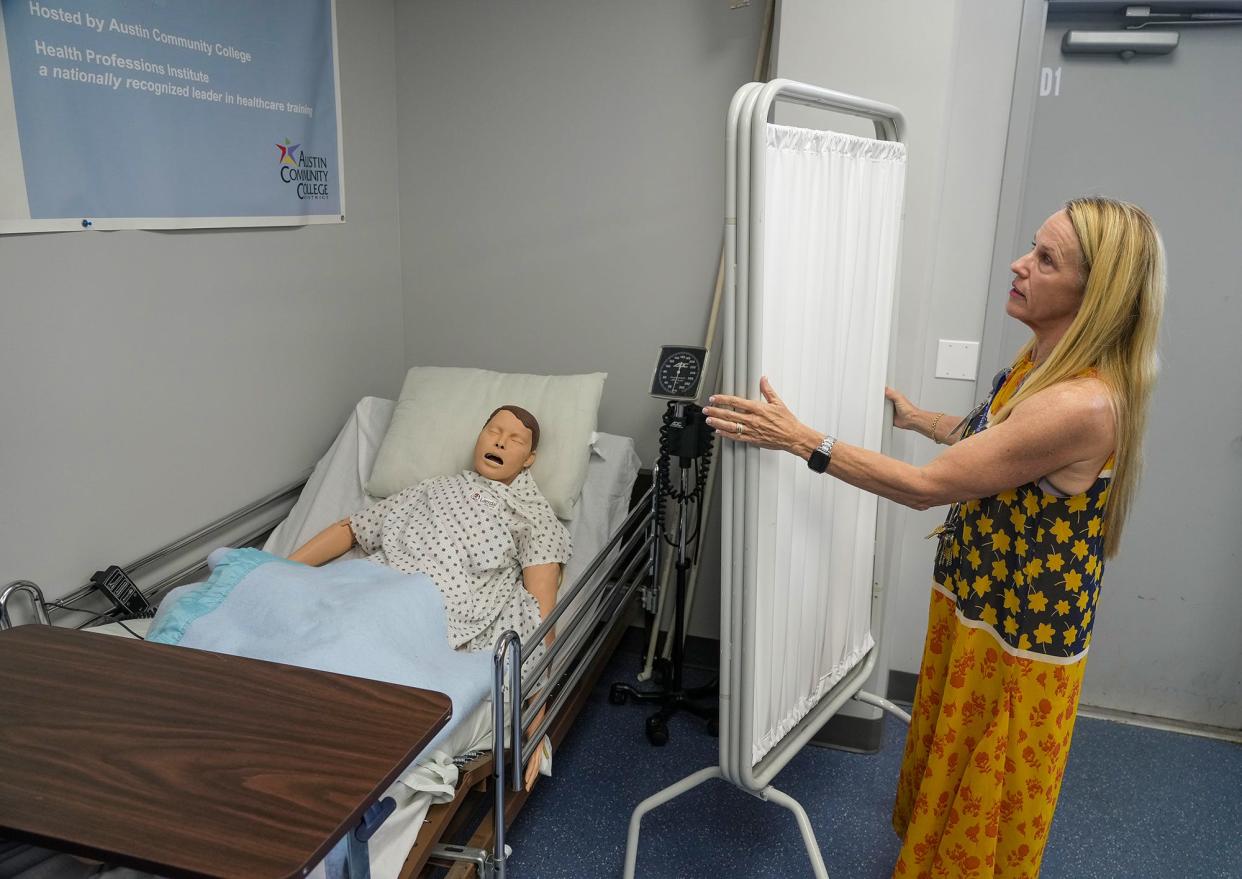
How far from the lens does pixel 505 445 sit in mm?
2369

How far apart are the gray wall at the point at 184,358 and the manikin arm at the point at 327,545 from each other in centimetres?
26

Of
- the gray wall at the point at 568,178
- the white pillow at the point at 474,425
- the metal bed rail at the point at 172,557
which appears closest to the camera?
the metal bed rail at the point at 172,557

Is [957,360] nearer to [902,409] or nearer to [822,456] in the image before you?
[902,409]

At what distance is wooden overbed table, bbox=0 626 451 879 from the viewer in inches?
35.0

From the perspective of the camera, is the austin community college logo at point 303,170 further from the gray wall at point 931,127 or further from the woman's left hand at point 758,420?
the woman's left hand at point 758,420

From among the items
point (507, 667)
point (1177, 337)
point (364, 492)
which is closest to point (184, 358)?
point (364, 492)

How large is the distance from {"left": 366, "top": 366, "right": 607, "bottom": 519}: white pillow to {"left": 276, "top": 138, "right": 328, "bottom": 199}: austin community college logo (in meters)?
0.59

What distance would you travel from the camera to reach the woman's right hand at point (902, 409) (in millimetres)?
2088

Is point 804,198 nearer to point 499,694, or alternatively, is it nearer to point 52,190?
point 499,694

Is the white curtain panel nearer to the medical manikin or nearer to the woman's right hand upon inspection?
the woman's right hand

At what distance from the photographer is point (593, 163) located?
274cm

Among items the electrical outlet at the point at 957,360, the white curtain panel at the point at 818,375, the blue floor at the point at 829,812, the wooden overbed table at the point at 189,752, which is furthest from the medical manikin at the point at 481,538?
the electrical outlet at the point at 957,360

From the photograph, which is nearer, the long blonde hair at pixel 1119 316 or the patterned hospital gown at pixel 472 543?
the long blonde hair at pixel 1119 316

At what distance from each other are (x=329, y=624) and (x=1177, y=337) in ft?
7.46
